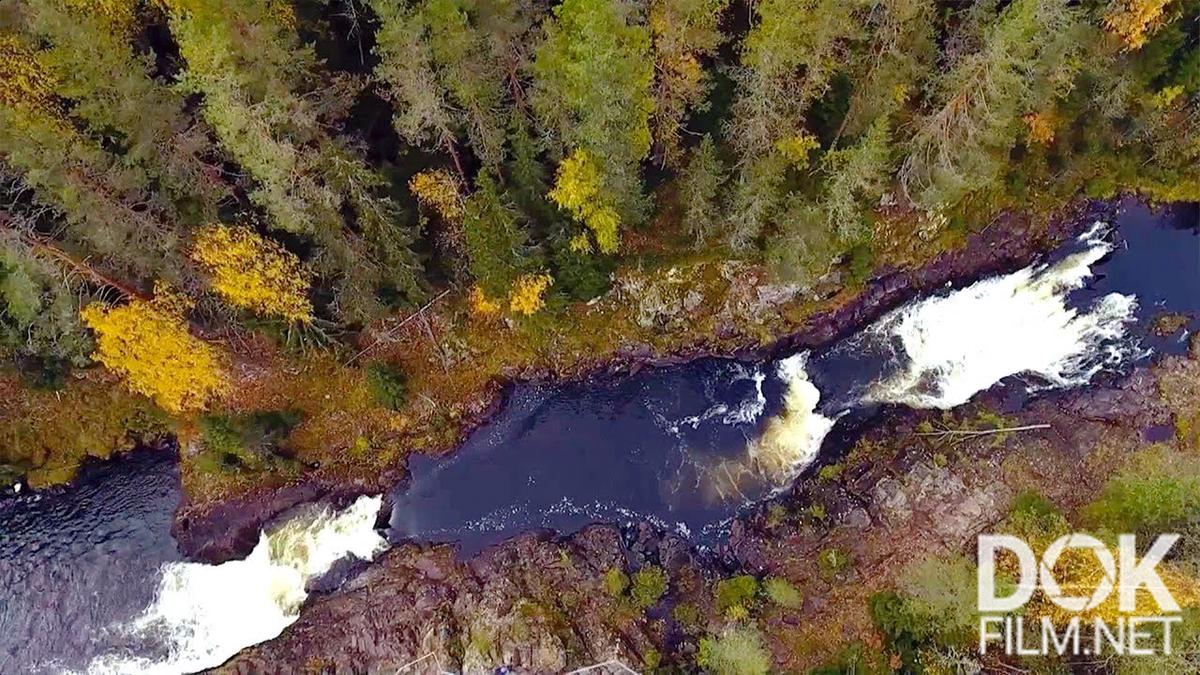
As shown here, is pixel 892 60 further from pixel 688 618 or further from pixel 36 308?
pixel 36 308

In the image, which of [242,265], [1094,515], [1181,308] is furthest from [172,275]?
[1181,308]

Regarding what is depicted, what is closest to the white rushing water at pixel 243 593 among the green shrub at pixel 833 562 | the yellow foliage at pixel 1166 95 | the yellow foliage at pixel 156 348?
the yellow foliage at pixel 156 348

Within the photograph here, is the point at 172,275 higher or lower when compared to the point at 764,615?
higher

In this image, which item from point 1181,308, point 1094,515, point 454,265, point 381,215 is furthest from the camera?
point 1181,308

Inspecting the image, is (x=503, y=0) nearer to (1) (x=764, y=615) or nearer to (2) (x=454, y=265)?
(2) (x=454, y=265)

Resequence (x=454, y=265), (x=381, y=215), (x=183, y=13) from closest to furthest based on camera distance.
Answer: (x=183, y=13), (x=381, y=215), (x=454, y=265)

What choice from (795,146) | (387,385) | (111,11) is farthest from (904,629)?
(111,11)

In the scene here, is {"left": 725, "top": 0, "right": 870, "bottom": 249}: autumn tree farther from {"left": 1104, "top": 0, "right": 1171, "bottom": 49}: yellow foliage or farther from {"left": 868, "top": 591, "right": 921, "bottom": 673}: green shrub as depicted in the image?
{"left": 868, "top": 591, "right": 921, "bottom": 673}: green shrub
